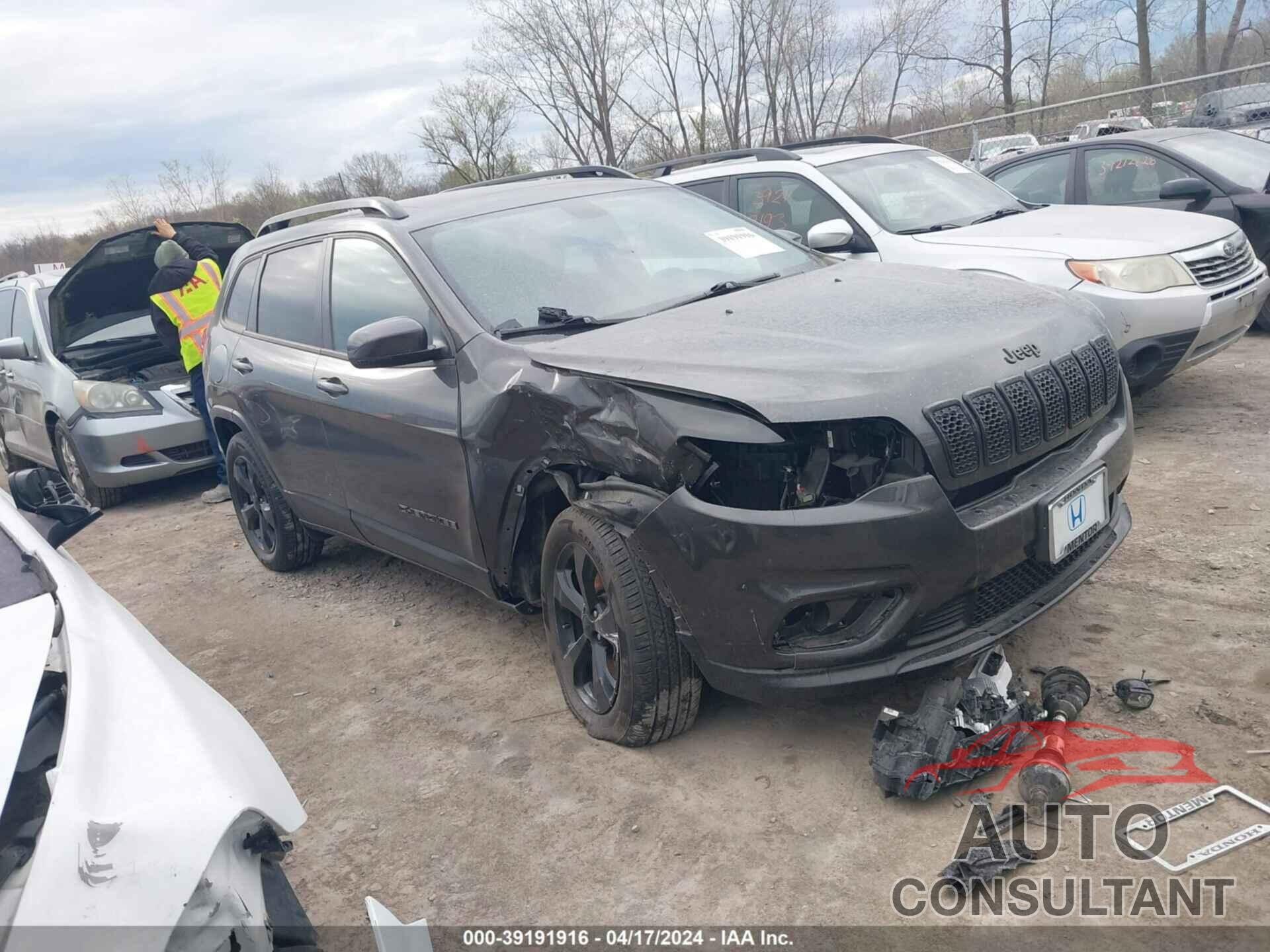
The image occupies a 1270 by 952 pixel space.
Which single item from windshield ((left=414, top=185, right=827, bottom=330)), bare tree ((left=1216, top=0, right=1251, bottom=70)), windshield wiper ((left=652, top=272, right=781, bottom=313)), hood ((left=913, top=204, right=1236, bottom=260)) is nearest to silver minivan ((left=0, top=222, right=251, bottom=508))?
windshield ((left=414, top=185, right=827, bottom=330))

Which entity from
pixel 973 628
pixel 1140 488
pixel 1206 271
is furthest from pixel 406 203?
Answer: pixel 1206 271

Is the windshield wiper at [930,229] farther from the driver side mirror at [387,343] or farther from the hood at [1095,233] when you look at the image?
the driver side mirror at [387,343]

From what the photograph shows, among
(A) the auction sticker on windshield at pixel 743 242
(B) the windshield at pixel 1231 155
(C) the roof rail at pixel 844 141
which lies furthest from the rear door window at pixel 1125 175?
(A) the auction sticker on windshield at pixel 743 242

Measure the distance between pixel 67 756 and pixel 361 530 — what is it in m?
2.70

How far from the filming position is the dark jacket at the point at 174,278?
727 cm

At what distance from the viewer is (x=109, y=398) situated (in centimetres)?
763

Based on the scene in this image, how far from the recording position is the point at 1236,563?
3938 millimetres

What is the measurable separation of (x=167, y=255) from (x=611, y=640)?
5.90 m

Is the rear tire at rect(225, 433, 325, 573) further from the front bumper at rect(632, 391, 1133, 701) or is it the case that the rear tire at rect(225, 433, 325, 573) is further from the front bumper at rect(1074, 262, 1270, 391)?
the front bumper at rect(1074, 262, 1270, 391)

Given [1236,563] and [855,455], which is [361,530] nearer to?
[855,455]

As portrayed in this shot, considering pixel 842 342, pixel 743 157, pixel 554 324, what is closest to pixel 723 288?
pixel 554 324

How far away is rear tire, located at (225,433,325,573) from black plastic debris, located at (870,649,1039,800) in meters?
3.54

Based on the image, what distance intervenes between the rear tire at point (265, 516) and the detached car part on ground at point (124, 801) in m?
2.90

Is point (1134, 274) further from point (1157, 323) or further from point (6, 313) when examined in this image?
point (6, 313)
